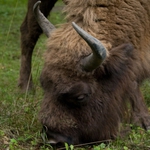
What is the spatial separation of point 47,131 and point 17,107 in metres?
1.06

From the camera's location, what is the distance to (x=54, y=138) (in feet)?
16.1

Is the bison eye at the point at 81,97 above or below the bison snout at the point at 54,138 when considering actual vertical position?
above

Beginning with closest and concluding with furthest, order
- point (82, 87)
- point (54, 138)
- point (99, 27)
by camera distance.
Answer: point (54, 138) < point (82, 87) < point (99, 27)

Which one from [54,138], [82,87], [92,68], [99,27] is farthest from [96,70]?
[54,138]

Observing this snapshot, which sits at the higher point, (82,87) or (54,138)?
(82,87)

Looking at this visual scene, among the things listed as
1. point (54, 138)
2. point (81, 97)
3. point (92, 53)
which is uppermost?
Result: point (92, 53)

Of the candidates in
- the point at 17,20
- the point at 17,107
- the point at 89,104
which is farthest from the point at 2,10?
the point at 89,104

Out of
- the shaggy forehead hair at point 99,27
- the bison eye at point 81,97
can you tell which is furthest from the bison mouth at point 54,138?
the shaggy forehead hair at point 99,27

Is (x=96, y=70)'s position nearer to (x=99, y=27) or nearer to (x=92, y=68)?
(x=92, y=68)

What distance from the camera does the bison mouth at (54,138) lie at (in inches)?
192

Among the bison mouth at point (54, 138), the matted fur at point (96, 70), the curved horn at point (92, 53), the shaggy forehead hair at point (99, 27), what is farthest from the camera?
the shaggy forehead hair at point (99, 27)

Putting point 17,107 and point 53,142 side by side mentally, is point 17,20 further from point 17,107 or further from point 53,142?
point 53,142

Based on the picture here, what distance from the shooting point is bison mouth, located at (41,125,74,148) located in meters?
4.88

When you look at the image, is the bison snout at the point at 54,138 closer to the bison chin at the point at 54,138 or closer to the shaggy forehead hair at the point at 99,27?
the bison chin at the point at 54,138
